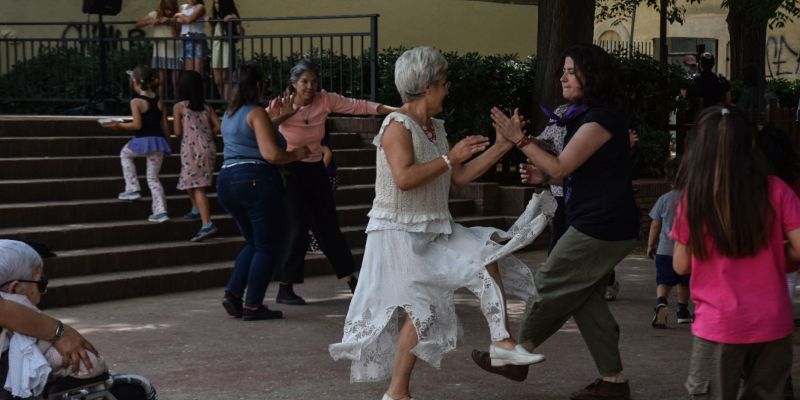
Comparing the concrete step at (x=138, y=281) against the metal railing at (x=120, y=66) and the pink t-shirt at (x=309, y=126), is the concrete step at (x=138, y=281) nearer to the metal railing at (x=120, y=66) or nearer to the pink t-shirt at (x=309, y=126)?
the pink t-shirt at (x=309, y=126)

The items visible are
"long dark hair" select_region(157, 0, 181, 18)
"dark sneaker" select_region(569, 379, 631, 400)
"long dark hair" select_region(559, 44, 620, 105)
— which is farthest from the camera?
"long dark hair" select_region(157, 0, 181, 18)

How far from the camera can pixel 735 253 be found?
15.1ft

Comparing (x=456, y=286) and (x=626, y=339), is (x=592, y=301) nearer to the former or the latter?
(x=456, y=286)

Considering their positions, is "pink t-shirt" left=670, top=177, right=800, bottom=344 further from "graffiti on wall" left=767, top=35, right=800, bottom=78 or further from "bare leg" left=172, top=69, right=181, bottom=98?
"graffiti on wall" left=767, top=35, right=800, bottom=78

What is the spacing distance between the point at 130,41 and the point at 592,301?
39.1ft

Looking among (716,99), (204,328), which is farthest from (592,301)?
(716,99)

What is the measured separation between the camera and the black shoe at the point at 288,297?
32.2 feet

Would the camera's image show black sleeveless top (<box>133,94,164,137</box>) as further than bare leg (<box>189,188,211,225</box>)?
Yes

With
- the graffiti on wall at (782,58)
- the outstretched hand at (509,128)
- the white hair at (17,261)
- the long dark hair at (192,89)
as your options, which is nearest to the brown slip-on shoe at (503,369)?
the outstretched hand at (509,128)

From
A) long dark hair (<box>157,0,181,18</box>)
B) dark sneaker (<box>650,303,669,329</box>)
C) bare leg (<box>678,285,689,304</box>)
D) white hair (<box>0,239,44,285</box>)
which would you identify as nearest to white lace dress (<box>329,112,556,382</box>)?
white hair (<box>0,239,44,285</box>)

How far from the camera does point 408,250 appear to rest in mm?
5941

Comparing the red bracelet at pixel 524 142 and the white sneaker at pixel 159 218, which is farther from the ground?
the red bracelet at pixel 524 142

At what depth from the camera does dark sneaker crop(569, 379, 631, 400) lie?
6.40 m

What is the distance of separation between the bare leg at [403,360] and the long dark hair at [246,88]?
130 inches
